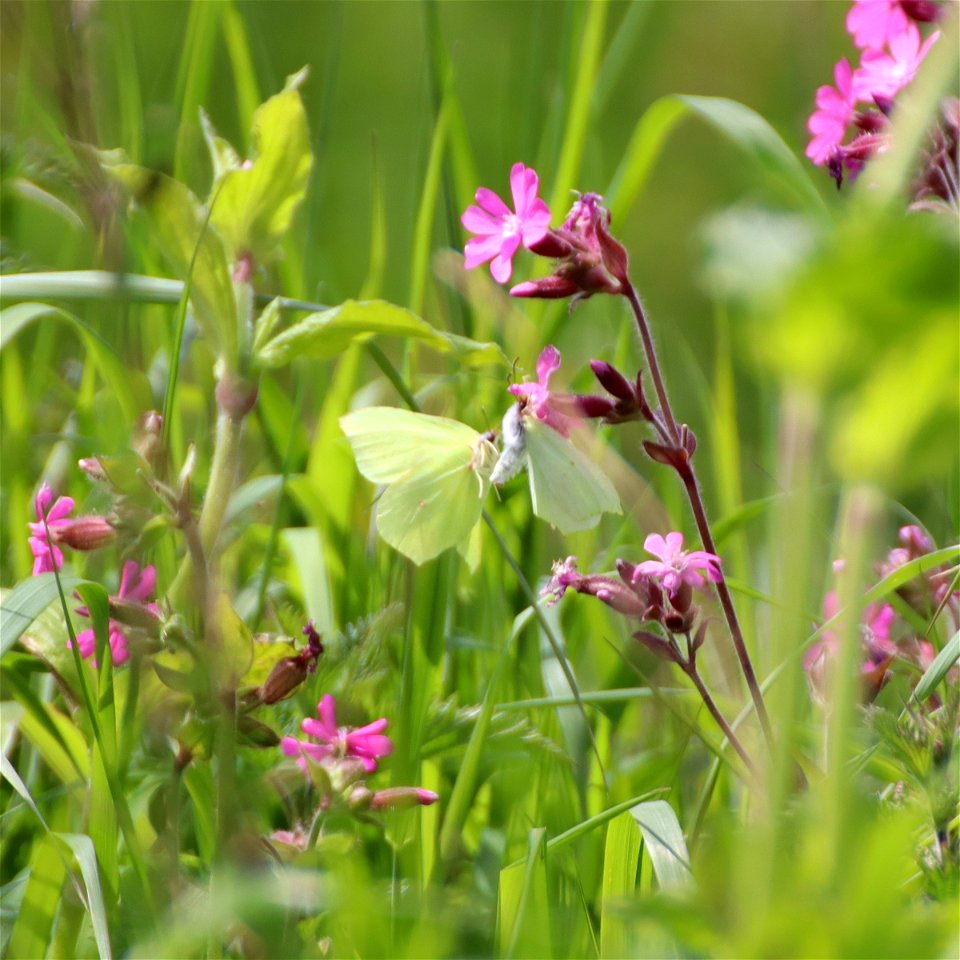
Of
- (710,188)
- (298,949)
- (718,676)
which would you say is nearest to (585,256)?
(298,949)

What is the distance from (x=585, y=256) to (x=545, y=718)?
35 centimetres

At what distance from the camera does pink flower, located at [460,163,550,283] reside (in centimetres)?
57

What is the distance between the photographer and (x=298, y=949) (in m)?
0.49

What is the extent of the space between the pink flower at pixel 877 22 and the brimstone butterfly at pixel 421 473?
0.32 metres

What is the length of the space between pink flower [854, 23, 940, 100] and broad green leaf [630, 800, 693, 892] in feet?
1.29

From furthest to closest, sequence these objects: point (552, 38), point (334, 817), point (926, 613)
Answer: point (552, 38) < point (926, 613) < point (334, 817)

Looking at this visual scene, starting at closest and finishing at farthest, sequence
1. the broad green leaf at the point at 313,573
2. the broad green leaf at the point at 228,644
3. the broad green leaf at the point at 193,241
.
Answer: the broad green leaf at the point at 228,644
the broad green leaf at the point at 193,241
the broad green leaf at the point at 313,573

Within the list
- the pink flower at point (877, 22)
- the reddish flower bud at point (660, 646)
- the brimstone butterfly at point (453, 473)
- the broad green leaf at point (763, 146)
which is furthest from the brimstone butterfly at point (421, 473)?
the pink flower at point (877, 22)

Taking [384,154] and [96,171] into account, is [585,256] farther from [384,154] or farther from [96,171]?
[384,154]

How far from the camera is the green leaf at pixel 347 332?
606mm

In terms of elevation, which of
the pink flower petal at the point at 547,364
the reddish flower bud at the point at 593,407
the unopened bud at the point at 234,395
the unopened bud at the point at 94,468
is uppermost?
the pink flower petal at the point at 547,364

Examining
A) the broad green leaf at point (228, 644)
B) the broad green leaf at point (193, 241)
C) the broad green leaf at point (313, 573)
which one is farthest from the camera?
the broad green leaf at point (313, 573)

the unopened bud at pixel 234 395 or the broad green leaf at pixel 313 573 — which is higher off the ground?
the unopened bud at pixel 234 395

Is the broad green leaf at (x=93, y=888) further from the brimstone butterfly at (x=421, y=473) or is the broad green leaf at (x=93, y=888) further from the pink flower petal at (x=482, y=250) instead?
the pink flower petal at (x=482, y=250)
